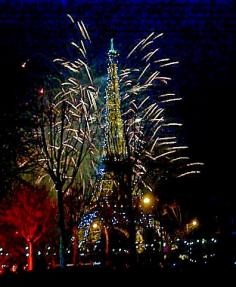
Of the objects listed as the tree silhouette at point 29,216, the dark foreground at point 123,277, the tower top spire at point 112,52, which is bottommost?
the dark foreground at point 123,277

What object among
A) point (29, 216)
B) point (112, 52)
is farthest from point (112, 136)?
point (29, 216)

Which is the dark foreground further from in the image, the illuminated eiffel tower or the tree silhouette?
the tree silhouette

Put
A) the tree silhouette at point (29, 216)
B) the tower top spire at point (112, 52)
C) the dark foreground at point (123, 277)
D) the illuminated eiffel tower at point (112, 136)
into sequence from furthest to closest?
the tree silhouette at point (29, 216) < the tower top spire at point (112, 52) < the illuminated eiffel tower at point (112, 136) < the dark foreground at point (123, 277)

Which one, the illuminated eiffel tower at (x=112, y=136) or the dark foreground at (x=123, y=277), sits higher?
the illuminated eiffel tower at (x=112, y=136)

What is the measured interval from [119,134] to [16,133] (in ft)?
40.5

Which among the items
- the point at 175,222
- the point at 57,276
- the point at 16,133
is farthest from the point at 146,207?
the point at 57,276

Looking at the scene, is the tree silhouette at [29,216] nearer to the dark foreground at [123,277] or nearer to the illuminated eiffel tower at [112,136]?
the illuminated eiffel tower at [112,136]

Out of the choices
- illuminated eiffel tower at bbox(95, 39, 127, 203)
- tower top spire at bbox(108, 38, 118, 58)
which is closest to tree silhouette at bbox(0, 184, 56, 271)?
illuminated eiffel tower at bbox(95, 39, 127, 203)

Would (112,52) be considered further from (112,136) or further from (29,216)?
(29,216)

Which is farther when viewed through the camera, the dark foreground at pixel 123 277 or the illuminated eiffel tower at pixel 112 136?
the illuminated eiffel tower at pixel 112 136

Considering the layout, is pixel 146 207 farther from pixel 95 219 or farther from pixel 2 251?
pixel 2 251

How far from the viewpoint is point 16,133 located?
2042 centimetres

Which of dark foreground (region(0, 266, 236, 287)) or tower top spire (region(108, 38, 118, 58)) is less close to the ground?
tower top spire (region(108, 38, 118, 58))

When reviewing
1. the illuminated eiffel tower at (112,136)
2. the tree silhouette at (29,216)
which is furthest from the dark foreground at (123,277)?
the tree silhouette at (29,216)
